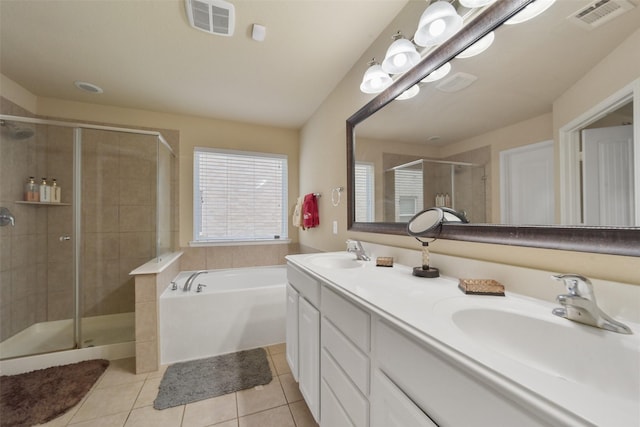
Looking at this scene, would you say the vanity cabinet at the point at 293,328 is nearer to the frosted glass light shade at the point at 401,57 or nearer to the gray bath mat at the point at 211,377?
the gray bath mat at the point at 211,377

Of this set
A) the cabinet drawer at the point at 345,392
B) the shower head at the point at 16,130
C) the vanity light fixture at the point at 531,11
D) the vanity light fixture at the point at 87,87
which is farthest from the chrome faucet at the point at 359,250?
the shower head at the point at 16,130

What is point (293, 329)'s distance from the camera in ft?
4.93

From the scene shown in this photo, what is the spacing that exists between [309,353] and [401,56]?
1.61 m

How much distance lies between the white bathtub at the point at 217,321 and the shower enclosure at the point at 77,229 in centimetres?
58

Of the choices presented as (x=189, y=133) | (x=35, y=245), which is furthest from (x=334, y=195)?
(x=35, y=245)

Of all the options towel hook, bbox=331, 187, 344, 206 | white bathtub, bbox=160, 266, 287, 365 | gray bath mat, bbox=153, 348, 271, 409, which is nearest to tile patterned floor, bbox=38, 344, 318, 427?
gray bath mat, bbox=153, 348, 271, 409

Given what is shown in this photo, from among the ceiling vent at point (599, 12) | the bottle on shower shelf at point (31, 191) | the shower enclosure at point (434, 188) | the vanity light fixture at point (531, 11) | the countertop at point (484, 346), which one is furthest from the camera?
the bottle on shower shelf at point (31, 191)

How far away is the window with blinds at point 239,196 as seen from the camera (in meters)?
2.85

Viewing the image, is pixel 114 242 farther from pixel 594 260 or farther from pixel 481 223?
pixel 594 260

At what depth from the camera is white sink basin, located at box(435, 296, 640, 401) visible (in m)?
0.50

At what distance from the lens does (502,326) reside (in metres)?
0.70

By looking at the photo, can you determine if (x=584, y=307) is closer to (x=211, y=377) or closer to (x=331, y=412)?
(x=331, y=412)

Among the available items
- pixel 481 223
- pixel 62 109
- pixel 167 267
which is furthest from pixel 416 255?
pixel 62 109

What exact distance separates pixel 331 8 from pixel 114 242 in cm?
290
